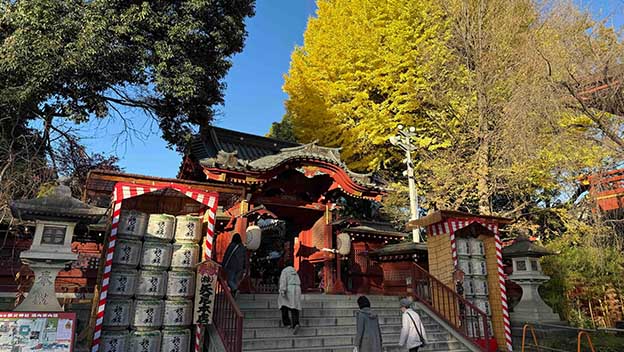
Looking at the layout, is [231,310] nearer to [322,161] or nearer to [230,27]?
[322,161]

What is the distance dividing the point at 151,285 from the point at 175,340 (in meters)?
1.16

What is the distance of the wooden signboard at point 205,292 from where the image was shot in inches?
286

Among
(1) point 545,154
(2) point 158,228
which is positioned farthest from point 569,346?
(2) point 158,228

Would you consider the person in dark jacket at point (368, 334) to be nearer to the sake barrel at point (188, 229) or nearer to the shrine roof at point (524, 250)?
the sake barrel at point (188, 229)

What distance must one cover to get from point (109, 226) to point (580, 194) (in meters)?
13.9

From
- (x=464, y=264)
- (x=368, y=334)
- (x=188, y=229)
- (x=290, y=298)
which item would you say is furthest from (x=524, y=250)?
(x=188, y=229)

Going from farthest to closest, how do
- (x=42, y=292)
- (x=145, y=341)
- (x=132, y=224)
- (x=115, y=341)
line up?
(x=132, y=224)
(x=145, y=341)
(x=115, y=341)
(x=42, y=292)

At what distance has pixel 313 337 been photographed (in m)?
8.12

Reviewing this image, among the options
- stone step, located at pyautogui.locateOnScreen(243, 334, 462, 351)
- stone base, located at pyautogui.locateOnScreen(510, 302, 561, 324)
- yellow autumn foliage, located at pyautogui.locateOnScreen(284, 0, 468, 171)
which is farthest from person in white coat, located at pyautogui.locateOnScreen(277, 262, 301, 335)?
yellow autumn foliage, located at pyautogui.locateOnScreen(284, 0, 468, 171)

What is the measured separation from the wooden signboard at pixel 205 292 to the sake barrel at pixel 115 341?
1.23 metres

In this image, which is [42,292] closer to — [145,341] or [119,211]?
[119,211]

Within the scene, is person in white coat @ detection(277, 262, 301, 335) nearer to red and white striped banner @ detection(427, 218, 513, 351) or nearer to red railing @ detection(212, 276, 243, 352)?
red railing @ detection(212, 276, 243, 352)

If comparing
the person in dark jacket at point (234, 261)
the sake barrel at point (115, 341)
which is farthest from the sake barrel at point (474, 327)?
the sake barrel at point (115, 341)

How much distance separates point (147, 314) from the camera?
281 inches
